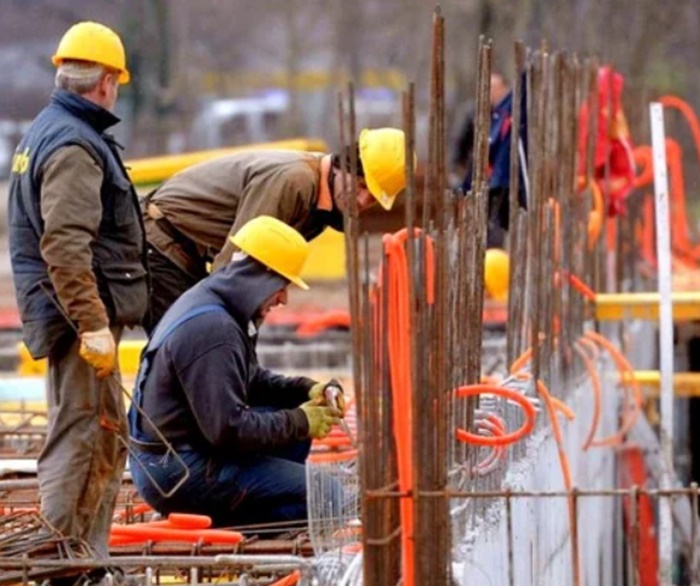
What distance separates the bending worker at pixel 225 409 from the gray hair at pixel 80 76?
80cm

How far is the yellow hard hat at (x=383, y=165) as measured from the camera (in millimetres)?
10562

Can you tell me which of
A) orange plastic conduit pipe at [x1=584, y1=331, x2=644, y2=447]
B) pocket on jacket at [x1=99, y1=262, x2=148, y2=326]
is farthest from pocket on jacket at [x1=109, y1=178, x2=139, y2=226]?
orange plastic conduit pipe at [x1=584, y1=331, x2=644, y2=447]

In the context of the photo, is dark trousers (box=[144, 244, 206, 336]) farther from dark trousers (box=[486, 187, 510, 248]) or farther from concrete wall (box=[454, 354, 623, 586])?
dark trousers (box=[486, 187, 510, 248])

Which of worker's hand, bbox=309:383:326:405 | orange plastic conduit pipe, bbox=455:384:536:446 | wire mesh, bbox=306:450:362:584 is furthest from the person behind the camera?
worker's hand, bbox=309:383:326:405

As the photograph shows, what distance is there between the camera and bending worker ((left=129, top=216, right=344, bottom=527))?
31.1 ft

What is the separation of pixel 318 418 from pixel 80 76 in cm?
159

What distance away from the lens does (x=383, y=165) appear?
10.6 m

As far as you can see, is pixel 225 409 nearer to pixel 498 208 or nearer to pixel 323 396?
pixel 323 396

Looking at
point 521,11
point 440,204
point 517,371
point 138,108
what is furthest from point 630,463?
point 138,108

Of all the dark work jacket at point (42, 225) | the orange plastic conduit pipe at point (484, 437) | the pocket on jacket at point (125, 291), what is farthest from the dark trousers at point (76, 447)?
the orange plastic conduit pipe at point (484, 437)

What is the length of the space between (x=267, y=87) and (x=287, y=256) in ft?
151

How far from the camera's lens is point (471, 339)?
9648 mm

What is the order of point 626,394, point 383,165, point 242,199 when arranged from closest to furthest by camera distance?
1. point 383,165
2. point 242,199
3. point 626,394

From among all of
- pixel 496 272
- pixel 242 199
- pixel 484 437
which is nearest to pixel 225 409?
pixel 484 437
